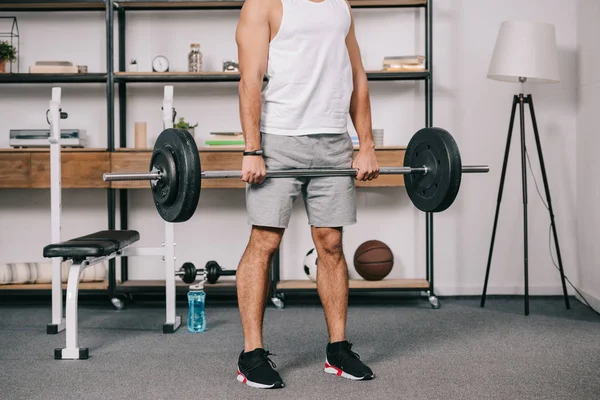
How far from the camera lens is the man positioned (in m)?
2.25

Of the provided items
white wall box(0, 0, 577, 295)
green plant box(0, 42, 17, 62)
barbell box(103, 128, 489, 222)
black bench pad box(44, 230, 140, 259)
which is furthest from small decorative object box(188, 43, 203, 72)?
barbell box(103, 128, 489, 222)

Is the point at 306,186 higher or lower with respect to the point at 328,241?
higher

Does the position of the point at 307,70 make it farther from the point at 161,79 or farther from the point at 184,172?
the point at 161,79

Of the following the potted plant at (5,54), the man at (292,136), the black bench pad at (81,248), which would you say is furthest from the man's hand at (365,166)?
the potted plant at (5,54)

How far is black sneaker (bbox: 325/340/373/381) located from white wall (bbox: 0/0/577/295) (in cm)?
185

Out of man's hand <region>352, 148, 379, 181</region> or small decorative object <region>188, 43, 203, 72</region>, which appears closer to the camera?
man's hand <region>352, 148, 379, 181</region>

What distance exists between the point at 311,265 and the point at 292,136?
1.79m

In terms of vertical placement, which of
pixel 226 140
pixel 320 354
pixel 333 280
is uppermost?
pixel 226 140

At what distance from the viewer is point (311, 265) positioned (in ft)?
13.1

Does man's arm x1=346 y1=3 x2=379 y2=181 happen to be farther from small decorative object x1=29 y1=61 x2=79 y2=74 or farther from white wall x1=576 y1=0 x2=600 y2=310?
small decorative object x1=29 y1=61 x2=79 y2=74

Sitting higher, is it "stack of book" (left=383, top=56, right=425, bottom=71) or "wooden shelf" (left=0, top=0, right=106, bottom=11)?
"wooden shelf" (left=0, top=0, right=106, bottom=11)

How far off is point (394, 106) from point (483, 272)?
3.83ft

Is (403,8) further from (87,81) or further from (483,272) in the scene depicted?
(87,81)

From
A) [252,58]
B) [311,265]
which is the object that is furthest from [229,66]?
[252,58]
